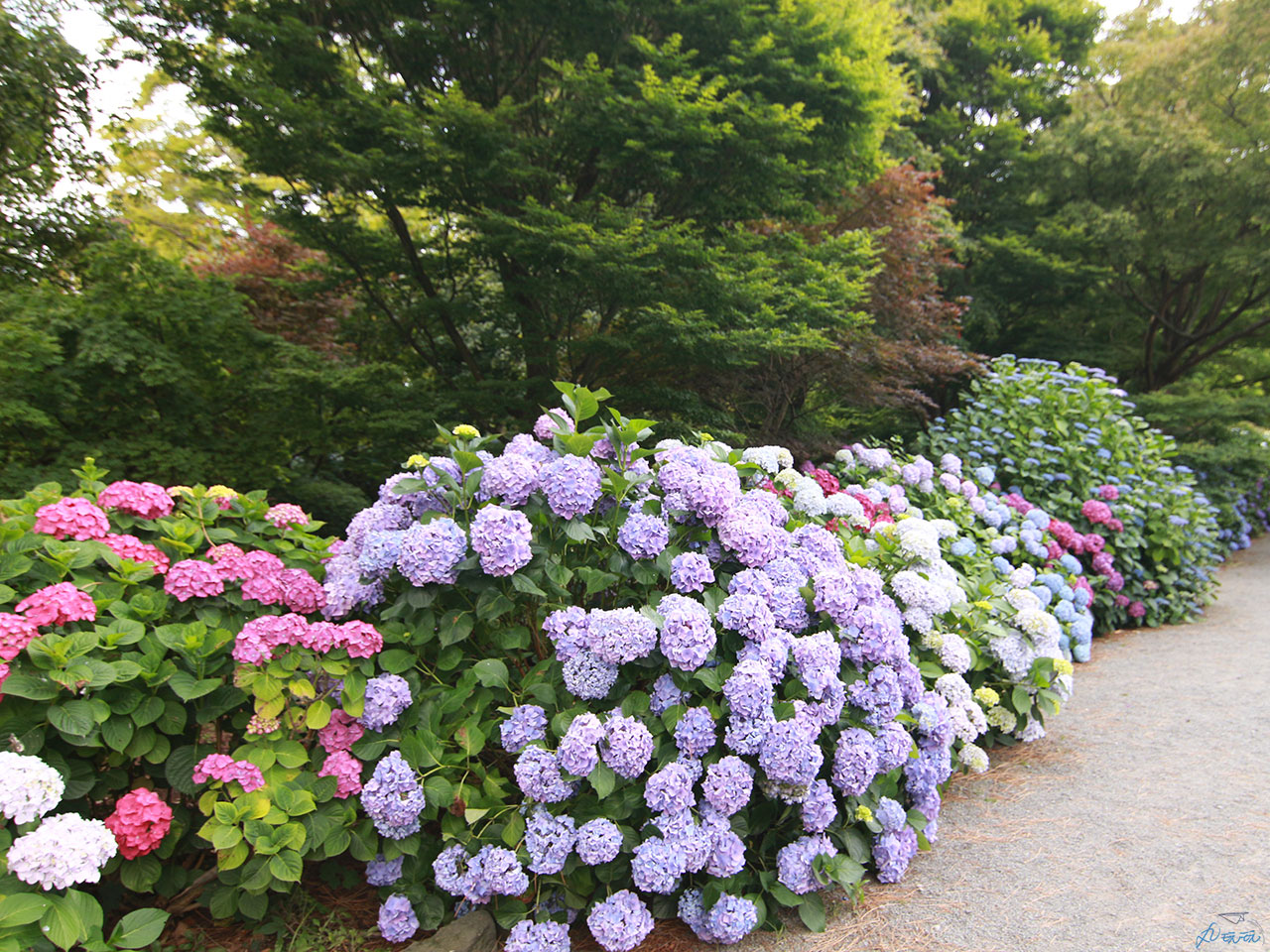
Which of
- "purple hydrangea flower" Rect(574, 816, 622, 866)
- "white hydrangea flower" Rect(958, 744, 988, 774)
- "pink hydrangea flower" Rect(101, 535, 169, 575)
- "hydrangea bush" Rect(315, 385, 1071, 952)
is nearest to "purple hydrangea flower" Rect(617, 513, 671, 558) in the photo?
"hydrangea bush" Rect(315, 385, 1071, 952)

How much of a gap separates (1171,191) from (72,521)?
42.9 feet

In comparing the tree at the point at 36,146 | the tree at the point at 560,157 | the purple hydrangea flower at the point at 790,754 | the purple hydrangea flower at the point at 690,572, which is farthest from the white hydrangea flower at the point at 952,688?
the tree at the point at 36,146

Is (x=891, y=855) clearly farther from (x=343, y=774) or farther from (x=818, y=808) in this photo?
(x=343, y=774)

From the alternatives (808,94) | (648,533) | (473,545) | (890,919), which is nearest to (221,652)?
(473,545)

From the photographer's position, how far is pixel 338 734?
2.10 m

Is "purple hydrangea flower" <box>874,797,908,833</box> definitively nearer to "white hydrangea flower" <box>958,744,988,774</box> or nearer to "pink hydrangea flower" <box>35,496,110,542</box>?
"white hydrangea flower" <box>958,744,988,774</box>

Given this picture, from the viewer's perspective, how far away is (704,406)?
6.26m

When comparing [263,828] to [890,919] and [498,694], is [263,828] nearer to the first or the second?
[498,694]

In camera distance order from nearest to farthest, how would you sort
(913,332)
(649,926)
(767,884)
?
(649,926) < (767,884) < (913,332)

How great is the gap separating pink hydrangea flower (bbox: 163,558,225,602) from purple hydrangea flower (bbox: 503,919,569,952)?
1274 millimetres

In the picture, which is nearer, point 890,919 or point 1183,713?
point 890,919

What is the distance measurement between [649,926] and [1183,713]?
349cm

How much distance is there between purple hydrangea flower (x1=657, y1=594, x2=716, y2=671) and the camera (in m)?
2.09

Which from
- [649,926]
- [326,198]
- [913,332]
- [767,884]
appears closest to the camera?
[649,926]
